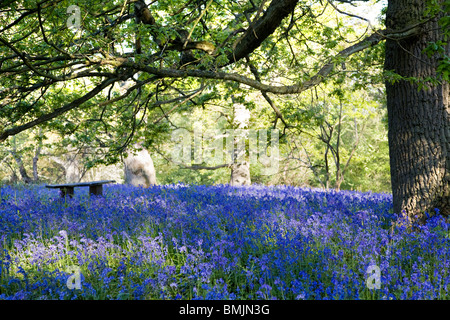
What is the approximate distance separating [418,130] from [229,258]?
3.05m

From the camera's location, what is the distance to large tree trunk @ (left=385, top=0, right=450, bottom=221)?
188 inches

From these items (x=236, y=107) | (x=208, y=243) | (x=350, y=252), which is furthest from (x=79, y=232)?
(x=236, y=107)

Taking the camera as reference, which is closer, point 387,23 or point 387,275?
point 387,275

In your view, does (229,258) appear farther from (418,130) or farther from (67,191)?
(67,191)

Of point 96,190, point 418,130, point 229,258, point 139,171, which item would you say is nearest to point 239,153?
point 139,171

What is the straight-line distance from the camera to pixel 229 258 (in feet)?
12.3

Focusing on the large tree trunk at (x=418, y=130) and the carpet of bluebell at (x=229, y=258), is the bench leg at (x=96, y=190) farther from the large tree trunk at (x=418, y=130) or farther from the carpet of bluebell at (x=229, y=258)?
the large tree trunk at (x=418, y=130)

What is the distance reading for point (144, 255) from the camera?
3.58 metres

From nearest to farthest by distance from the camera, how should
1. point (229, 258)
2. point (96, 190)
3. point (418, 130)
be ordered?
point (229, 258), point (418, 130), point (96, 190)

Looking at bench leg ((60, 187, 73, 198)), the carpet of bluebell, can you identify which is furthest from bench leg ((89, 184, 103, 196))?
the carpet of bluebell

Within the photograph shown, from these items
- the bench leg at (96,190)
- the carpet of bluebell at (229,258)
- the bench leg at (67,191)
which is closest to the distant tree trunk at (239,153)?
the bench leg at (96,190)

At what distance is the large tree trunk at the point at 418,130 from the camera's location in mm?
4785

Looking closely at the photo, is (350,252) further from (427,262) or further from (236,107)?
(236,107)
